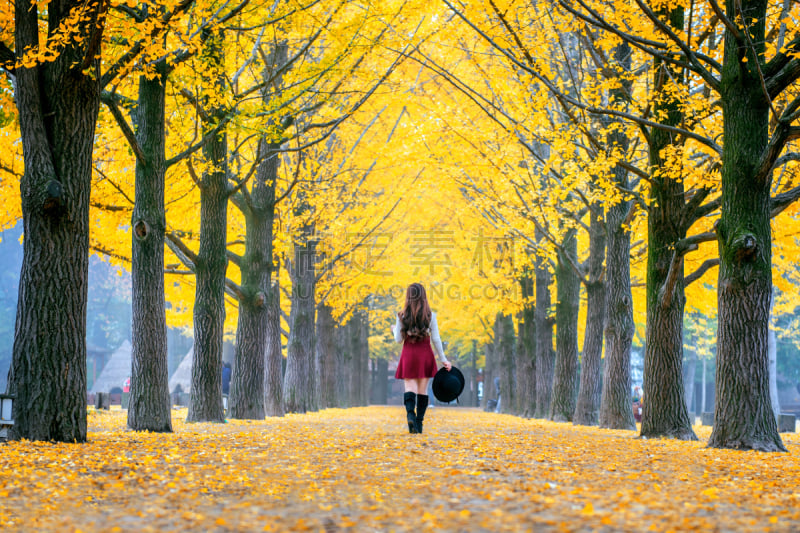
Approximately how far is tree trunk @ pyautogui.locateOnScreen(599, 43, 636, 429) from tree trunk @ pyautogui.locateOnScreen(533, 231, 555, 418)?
251 inches

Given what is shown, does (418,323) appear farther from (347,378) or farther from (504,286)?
(347,378)

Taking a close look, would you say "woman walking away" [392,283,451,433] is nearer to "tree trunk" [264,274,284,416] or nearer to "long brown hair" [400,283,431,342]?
"long brown hair" [400,283,431,342]

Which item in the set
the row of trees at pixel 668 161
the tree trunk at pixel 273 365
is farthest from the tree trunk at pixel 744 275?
the tree trunk at pixel 273 365

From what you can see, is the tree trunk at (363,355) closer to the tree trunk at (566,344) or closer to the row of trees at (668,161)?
the tree trunk at (566,344)

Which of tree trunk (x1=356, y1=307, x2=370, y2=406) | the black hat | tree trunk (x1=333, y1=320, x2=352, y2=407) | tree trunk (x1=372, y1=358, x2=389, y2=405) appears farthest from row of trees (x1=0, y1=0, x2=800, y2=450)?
tree trunk (x1=372, y1=358, x2=389, y2=405)

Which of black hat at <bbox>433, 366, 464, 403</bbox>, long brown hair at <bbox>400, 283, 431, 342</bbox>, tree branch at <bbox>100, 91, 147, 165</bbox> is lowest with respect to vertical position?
black hat at <bbox>433, 366, 464, 403</bbox>

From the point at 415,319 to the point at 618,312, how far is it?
6074 mm

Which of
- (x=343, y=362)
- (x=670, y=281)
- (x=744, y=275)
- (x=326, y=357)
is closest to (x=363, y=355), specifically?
(x=343, y=362)

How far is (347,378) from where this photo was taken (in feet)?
109

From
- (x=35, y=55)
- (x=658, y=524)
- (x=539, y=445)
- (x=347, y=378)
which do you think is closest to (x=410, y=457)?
(x=539, y=445)

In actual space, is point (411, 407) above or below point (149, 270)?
below

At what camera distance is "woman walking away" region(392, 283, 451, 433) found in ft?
29.8

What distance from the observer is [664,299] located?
1040cm

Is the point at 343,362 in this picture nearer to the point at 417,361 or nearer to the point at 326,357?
the point at 326,357
